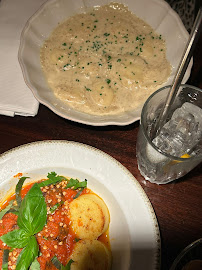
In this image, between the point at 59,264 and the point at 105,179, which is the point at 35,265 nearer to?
the point at 59,264

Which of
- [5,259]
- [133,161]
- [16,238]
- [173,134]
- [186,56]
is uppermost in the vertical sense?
[186,56]

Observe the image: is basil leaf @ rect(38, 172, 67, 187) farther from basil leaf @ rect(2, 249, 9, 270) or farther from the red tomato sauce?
basil leaf @ rect(2, 249, 9, 270)

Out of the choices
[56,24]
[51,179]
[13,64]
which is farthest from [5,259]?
[56,24]

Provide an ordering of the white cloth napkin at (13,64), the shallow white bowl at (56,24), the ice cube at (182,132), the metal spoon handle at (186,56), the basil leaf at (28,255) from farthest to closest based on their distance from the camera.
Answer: the white cloth napkin at (13,64) < the shallow white bowl at (56,24) < the ice cube at (182,132) < the basil leaf at (28,255) < the metal spoon handle at (186,56)

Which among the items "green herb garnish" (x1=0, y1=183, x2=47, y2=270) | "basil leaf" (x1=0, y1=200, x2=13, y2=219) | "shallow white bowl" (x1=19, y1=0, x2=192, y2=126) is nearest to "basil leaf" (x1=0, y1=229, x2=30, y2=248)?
"green herb garnish" (x1=0, y1=183, x2=47, y2=270)

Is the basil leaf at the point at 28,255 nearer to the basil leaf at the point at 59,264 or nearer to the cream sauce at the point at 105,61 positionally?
the basil leaf at the point at 59,264

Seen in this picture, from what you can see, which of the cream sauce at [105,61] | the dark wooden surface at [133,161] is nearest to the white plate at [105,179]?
the dark wooden surface at [133,161]

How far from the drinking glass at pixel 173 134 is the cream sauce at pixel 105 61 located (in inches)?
8.3

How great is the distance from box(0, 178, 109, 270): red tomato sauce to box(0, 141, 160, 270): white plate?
66mm

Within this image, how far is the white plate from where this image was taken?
1373mm

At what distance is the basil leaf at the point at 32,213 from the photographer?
138cm

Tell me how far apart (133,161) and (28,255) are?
62 cm

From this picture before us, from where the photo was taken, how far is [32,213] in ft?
4.55

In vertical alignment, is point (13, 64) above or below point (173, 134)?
below
